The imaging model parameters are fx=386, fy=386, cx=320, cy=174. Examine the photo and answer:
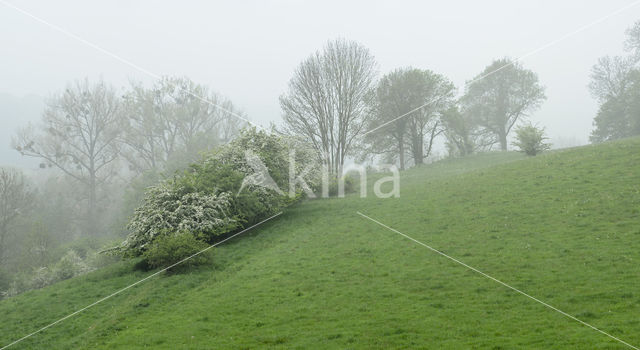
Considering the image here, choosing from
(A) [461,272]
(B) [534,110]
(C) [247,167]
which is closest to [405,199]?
(C) [247,167]

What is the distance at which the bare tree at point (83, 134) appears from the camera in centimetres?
5494

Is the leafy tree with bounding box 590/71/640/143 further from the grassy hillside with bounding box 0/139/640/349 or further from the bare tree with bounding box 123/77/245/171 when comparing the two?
the bare tree with bounding box 123/77/245/171

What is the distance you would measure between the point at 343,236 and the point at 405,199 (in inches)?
306

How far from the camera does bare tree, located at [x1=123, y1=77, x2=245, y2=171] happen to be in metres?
58.6

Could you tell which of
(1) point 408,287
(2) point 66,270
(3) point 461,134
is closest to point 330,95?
(3) point 461,134

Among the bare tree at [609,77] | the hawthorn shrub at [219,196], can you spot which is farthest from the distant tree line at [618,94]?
the hawthorn shrub at [219,196]

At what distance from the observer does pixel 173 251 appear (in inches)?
640

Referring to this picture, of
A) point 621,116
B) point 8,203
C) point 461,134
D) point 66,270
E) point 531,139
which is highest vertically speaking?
point 621,116

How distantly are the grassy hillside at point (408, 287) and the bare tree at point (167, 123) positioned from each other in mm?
44226

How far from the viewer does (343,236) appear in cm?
1869

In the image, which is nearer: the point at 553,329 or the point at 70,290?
the point at 553,329

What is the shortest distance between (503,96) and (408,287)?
175ft

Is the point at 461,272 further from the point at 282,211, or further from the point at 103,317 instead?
the point at 282,211

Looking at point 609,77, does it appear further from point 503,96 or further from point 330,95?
point 330,95
